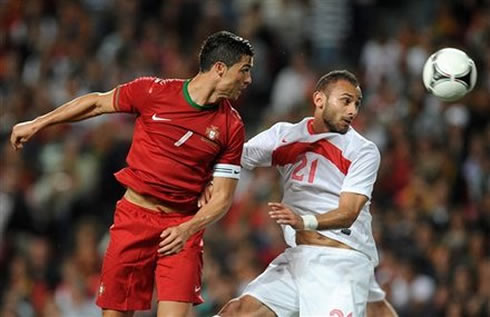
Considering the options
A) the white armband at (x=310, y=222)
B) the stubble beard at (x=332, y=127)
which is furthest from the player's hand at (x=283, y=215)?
the stubble beard at (x=332, y=127)

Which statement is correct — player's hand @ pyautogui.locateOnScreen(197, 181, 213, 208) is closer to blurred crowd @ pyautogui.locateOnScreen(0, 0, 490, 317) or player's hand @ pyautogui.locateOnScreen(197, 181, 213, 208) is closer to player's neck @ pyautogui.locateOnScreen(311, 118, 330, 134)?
player's neck @ pyautogui.locateOnScreen(311, 118, 330, 134)

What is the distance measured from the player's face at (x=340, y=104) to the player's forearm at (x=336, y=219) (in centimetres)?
63

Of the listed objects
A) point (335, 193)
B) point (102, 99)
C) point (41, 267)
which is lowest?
point (41, 267)

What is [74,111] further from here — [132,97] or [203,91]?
[203,91]

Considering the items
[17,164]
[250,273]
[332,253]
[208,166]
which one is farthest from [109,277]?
[17,164]

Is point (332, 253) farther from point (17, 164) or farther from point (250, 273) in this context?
point (17, 164)

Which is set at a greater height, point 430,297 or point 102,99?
point 102,99

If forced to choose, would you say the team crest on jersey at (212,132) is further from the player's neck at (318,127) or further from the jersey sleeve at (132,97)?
the player's neck at (318,127)

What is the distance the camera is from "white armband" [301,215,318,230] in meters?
7.76

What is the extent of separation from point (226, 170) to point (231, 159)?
8 centimetres

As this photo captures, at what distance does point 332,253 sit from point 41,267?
20.3 feet

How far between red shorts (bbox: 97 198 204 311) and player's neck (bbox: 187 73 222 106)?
30.3 inches

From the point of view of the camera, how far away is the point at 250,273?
12422 mm

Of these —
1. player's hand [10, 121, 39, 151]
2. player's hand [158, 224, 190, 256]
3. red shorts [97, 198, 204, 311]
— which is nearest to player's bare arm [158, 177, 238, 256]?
player's hand [158, 224, 190, 256]
